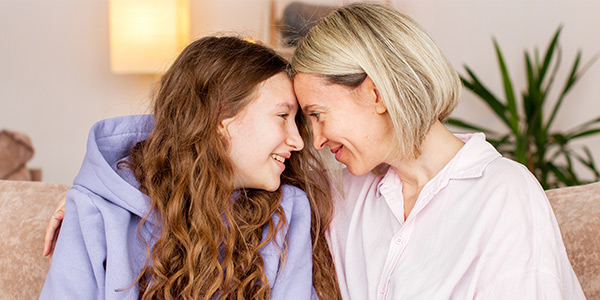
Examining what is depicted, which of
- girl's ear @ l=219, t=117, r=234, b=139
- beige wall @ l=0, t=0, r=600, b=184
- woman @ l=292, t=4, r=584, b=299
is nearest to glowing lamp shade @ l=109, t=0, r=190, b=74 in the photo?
beige wall @ l=0, t=0, r=600, b=184

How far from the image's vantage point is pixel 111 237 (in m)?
1.35

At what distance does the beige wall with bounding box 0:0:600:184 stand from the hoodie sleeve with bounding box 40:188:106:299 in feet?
6.76

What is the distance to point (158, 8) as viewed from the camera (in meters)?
3.12

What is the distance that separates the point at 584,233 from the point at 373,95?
2.21ft

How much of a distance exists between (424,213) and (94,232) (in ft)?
2.71

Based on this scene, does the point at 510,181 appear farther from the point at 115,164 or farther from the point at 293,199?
the point at 115,164

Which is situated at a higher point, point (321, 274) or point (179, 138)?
point (179, 138)

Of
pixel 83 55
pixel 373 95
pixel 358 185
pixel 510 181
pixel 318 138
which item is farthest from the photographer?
pixel 83 55

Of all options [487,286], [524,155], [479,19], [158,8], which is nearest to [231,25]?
[158,8]

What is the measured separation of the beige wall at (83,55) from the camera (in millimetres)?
3432

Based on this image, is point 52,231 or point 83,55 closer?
point 52,231

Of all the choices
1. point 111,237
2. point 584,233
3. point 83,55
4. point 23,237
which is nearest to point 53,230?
point 23,237

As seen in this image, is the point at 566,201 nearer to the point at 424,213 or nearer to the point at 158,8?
the point at 424,213

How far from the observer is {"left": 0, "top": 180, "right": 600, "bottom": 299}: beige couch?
1470 millimetres
